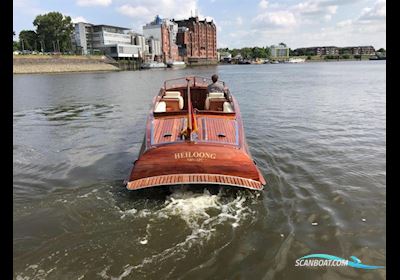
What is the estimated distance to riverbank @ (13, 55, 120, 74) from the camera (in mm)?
68031

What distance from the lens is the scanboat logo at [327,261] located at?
4.89 meters

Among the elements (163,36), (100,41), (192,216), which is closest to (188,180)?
(192,216)

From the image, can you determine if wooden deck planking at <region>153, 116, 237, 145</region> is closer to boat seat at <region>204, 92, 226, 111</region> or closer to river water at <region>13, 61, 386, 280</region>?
river water at <region>13, 61, 386, 280</region>

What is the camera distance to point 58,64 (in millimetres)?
75688

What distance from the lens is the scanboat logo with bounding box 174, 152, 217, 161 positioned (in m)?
6.48

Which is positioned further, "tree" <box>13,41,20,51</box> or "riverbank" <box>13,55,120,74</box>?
"tree" <box>13,41,20,51</box>

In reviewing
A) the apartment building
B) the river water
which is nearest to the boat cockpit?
the river water

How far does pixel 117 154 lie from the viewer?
10523mm

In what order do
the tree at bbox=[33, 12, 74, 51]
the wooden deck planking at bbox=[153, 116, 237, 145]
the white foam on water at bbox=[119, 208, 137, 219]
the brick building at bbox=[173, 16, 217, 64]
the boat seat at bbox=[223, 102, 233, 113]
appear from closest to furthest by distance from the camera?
the white foam on water at bbox=[119, 208, 137, 219], the wooden deck planking at bbox=[153, 116, 237, 145], the boat seat at bbox=[223, 102, 233, 113], the tree at bbox=[33, 12, 74, 51], the brick building at bbox=[173, 16, 217, 64]

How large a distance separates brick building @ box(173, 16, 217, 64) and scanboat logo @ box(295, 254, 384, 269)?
5680 inches

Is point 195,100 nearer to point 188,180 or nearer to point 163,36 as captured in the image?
point 188,180

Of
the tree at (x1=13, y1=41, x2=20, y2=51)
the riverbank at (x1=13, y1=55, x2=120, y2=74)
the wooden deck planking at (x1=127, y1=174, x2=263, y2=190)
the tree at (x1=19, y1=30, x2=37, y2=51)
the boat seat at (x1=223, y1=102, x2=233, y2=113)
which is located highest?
the tree at (x1=19, y1=30, x2=37, y2=51)

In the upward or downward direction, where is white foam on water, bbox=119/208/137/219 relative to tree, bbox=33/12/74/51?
downward

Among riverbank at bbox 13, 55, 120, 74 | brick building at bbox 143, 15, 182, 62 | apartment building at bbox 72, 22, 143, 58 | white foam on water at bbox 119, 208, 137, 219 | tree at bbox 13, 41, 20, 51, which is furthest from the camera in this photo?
brick building at bbox 143, 15, 182, 62
